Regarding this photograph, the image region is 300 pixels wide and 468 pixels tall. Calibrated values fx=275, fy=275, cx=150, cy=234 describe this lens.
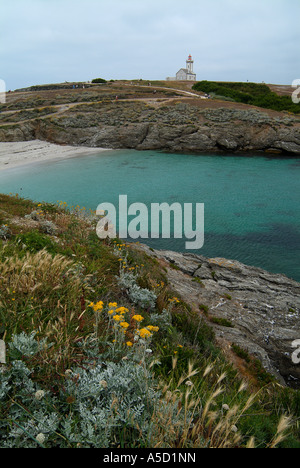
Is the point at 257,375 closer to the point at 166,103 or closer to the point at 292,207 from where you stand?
the point at 292,207

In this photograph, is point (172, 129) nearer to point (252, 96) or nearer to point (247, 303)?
point (252, 96)

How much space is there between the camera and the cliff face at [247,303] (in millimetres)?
6902

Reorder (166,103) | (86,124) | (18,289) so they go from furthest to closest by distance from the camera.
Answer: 1. (166,103)
2. (86,124)
3. (18,289)

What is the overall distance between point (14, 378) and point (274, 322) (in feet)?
26.6

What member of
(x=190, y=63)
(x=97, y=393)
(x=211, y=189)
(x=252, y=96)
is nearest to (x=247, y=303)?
(x=97, y=393)

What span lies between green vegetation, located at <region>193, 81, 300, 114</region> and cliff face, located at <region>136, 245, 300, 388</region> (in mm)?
48229

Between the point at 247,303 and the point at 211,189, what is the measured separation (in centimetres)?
1622

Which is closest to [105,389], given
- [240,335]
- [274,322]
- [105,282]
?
[105,282]

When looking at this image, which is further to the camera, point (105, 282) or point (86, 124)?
point (86, 124)

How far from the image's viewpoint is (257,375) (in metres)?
5.48

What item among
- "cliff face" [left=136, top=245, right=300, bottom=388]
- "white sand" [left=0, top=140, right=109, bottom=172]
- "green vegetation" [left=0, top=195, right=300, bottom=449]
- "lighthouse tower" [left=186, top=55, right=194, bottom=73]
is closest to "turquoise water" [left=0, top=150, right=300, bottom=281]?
"cliff face" [left=136, top=245, right=300, bottom=388]

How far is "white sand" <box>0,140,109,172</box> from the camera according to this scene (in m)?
32.1

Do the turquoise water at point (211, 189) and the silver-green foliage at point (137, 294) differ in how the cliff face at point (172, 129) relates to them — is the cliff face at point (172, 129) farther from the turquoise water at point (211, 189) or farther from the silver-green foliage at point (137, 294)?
the silver-green foliage at point (137, 294)

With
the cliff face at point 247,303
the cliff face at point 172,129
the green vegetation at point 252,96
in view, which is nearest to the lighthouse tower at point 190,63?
the green vegetation at point 252,96
